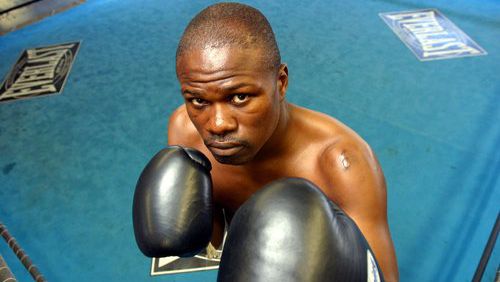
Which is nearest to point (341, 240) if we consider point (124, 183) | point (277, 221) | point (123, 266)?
point (277, 221)

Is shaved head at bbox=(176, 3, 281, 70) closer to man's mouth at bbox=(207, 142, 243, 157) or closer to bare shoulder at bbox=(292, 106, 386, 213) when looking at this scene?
man's mouth at bbox=(207, 142, 243, 157)

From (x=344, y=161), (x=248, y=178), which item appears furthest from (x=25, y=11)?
(x=344, y=161)

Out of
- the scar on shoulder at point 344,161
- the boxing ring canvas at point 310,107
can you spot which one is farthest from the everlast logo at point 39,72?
the scar on shoulder at point 344,161

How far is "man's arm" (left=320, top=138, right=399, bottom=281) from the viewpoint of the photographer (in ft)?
3.37

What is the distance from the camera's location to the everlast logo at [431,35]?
3534mm

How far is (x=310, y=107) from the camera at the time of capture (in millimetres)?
3006

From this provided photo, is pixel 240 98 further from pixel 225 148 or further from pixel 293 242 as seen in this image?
pixel 293 242

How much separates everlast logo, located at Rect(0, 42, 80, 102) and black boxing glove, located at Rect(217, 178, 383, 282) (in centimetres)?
342

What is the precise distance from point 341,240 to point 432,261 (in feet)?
4.99

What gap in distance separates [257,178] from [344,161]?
11.2 inches

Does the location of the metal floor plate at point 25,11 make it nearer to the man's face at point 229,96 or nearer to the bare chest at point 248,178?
the bare chest at point 248,178

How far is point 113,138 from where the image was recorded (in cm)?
300

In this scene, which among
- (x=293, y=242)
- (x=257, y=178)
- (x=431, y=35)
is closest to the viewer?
(x=293, y=242)

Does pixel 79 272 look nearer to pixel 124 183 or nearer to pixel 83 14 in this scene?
→ pixel 124 183
